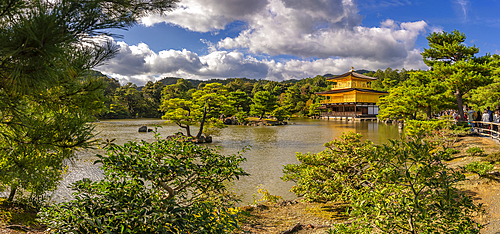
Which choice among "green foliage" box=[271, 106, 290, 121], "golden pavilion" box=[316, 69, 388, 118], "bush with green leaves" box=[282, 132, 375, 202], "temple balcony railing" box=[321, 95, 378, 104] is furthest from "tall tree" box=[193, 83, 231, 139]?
"temple balcony railing" box=[321, 95, 378, 104]

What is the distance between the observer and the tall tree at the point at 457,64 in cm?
854

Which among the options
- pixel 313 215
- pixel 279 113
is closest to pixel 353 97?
pixel 279 113

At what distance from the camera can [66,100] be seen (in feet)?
8.86

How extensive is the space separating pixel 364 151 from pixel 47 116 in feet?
13.9

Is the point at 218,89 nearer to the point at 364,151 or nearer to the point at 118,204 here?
the point at 364,151

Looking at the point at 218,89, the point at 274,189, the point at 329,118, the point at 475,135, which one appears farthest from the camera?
the point at 329,118

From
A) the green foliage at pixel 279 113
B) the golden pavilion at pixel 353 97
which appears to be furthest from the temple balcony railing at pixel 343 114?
the green foliage at pixel 279 113

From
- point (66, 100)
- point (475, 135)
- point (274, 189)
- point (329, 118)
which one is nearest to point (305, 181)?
point (274, 189)

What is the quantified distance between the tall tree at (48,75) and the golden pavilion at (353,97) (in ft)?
97.3

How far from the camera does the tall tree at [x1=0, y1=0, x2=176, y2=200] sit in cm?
155

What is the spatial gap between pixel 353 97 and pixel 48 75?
1235 inches

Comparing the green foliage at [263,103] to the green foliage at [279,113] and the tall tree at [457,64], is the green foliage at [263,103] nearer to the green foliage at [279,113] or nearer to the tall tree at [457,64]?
the green foliage at [279,113]

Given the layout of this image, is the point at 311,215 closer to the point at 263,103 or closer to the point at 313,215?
the point at 313,215

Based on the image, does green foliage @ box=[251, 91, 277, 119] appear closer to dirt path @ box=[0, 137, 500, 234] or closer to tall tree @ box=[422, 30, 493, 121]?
tall tree @ box=[422, 30, 493, 121]
